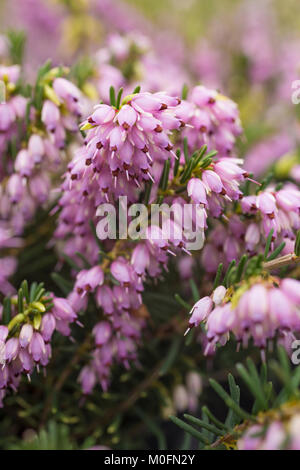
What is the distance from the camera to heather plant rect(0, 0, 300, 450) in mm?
848

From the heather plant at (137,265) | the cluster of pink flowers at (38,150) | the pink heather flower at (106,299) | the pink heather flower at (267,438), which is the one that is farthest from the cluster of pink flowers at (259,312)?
the cluster of pink flowers at (38,150)

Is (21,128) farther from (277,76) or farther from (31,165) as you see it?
(277,76)

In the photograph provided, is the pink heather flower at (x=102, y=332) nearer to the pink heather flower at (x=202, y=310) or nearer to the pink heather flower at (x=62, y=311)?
the pink heather flower at (x=62, y=311)

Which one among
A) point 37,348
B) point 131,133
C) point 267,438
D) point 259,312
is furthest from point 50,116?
point 267,438

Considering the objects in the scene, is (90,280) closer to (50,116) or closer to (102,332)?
(102,332)

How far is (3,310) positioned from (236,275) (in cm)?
51

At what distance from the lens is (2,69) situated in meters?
1.22

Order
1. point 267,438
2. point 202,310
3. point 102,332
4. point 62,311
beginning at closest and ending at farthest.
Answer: point 267,438 → point 202,310 → point 62,311 → point 102,332

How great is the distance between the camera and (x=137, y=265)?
94 centimetres

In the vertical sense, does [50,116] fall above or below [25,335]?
above

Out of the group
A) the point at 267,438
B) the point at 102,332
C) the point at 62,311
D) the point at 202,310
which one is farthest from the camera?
the point at 102,332

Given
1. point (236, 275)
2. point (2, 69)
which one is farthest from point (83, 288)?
point (2, 69)

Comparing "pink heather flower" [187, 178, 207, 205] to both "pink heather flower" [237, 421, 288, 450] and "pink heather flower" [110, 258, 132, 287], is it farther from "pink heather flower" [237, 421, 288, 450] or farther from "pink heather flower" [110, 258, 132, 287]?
"pink heather flower" [237, 421, 288, 450]

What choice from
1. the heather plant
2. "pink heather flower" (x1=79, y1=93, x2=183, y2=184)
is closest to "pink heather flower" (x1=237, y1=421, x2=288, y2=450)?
the heather plant
